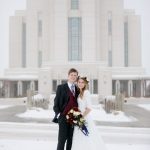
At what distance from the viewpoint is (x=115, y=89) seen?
159 feet

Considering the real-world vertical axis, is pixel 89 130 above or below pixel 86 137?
above

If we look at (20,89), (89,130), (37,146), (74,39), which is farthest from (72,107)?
(74,39)

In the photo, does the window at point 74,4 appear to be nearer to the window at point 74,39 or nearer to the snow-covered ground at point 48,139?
the window at point 74,39

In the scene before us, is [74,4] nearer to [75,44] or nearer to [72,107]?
[75,44]

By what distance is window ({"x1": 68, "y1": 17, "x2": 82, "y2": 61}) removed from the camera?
50.6 meters

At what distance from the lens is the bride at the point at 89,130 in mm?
6992

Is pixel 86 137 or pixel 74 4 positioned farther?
pixel 74 4

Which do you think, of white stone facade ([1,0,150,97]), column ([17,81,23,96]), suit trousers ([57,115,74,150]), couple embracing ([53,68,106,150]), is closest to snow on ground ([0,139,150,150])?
couple embracing ([53,68,106,150])

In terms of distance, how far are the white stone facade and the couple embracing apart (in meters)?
36.6

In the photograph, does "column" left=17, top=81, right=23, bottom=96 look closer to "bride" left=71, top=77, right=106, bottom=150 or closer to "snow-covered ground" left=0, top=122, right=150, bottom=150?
"snow-covered ground" left=0, top=122, right=150, bottom=150

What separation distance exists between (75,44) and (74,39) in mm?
726

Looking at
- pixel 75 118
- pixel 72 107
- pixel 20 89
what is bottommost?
pixel 20 89

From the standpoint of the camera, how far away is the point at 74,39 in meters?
50.8

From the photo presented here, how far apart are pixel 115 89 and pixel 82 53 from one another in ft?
22.1
